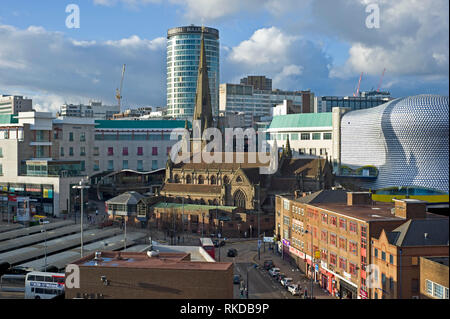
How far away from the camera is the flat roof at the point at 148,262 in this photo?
145 feet

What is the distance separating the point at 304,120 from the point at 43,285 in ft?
358

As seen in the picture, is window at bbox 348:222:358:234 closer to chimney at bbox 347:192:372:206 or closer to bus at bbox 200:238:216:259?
chimney at bbox 347:192:372:206

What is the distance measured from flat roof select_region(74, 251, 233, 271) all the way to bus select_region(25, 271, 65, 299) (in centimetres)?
908

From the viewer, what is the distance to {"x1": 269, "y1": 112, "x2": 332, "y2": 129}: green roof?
148500mm

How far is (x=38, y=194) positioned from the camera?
380 ft

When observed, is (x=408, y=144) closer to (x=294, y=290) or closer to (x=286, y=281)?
(x=286, y=281)

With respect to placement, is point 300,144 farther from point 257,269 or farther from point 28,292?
point 28,292

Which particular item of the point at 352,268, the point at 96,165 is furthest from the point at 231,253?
the point at 96,165

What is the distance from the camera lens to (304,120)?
154 meters

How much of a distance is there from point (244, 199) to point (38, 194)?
46405 mm

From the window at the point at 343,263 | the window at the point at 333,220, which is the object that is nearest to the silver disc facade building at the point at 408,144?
the window at the point at 333,220

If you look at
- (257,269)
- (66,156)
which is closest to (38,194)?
(66,156)

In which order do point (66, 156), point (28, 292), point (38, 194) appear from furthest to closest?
1. point (66, 156)
2. point (38, 194)
3. point (28, 292)

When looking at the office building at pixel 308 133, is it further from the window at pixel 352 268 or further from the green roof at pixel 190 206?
the window at pixel 352 268
